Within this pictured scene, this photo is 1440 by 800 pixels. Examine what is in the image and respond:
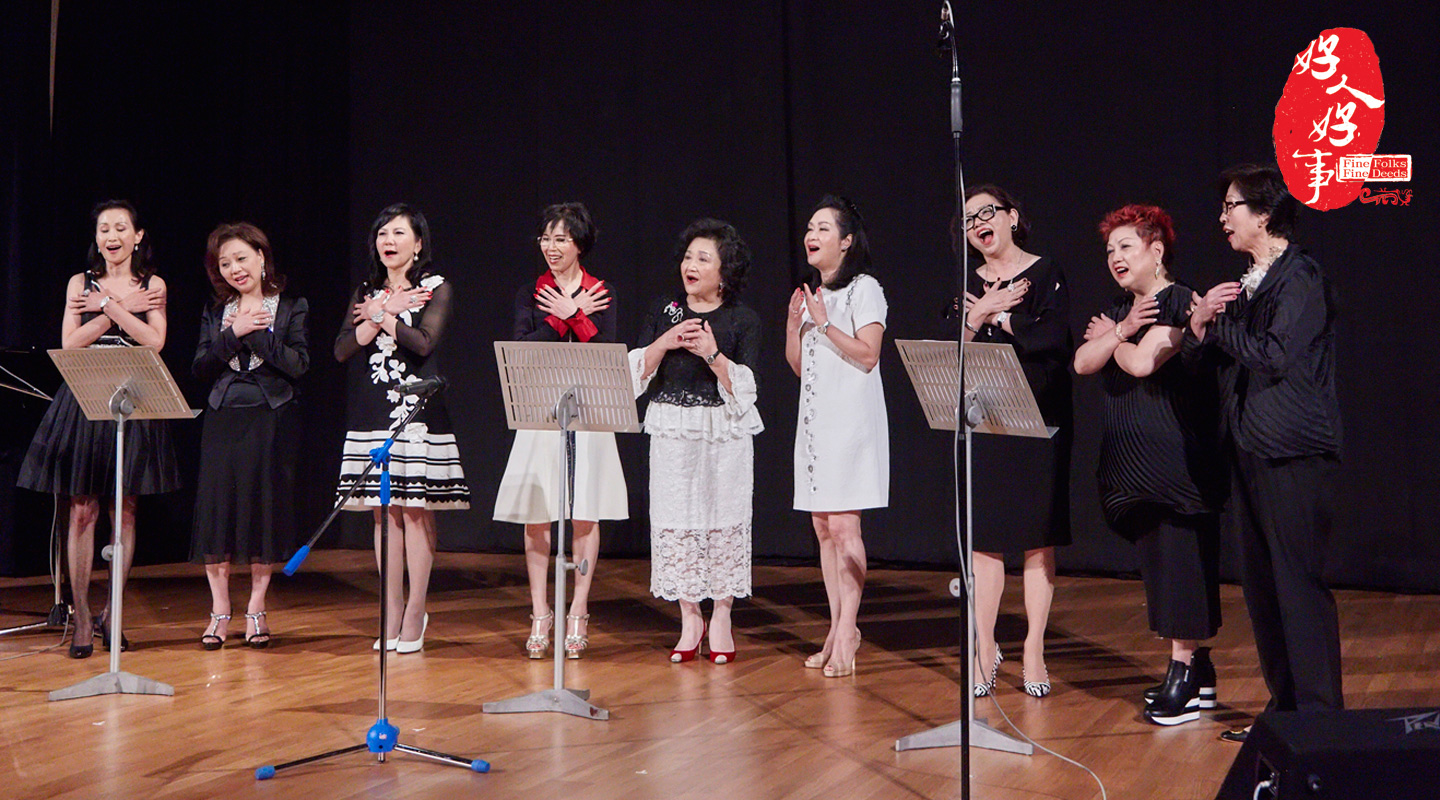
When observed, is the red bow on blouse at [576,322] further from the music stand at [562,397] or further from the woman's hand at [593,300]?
the music stand at [562,397]

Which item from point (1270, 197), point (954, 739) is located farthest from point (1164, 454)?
point (954, 739)

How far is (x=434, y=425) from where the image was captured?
5.16 metres

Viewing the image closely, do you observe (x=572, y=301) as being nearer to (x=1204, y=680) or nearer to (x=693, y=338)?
(x=693, y=338)

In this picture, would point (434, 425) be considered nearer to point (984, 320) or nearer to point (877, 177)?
point (984, 320)

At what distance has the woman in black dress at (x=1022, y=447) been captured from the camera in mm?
4277

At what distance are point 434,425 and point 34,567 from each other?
3.61 m

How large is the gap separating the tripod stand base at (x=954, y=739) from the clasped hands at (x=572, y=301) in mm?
2101

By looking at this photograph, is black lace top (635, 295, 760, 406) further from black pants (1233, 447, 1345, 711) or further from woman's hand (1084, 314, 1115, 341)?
black pants (1233, 447, 1345, 711)

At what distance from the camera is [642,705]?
4.36m

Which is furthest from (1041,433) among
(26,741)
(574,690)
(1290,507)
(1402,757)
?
(26,741)

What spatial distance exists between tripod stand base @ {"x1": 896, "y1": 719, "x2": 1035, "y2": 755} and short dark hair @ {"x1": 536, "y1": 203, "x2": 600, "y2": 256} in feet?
7.66

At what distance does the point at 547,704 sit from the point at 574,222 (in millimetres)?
1872

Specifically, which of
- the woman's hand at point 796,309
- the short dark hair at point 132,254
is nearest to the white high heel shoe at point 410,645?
the short dark hair at point 132,254

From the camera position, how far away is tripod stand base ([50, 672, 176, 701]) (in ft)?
14.6
